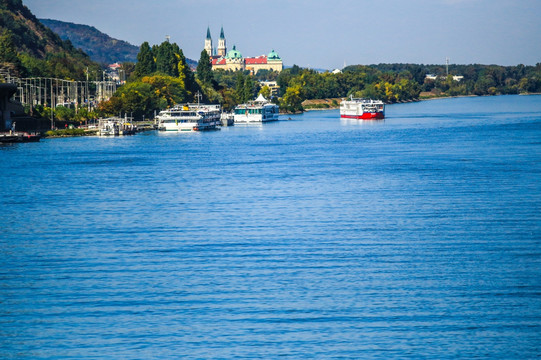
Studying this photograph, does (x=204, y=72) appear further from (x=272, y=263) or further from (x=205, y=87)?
(x=272, y=263)

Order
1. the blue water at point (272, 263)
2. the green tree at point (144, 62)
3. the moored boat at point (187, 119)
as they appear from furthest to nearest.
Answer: the green tree at point (144, 62)
the moored boat at point (187, 119)
the blue water at point (272, 263)

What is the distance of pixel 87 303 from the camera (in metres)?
17.7

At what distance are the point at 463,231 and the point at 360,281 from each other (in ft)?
23.6

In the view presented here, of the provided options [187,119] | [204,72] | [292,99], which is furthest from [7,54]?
[292,99]

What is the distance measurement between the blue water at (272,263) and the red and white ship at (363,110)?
63.2 m

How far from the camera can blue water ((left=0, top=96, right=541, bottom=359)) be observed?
15477mm

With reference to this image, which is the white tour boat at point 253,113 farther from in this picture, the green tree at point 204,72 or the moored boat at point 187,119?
the moored boat at point 187,119

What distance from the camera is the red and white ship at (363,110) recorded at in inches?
4210

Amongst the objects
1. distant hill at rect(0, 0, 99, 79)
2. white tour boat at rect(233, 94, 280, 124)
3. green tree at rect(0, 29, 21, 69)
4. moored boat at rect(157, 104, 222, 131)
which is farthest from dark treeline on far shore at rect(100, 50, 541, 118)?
green tree at rect(0, 29, 21, 69)

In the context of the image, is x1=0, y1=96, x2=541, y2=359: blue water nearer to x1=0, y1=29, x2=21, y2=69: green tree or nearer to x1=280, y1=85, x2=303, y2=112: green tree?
x1=0, y1=29, x2=21, y2=69: green tree

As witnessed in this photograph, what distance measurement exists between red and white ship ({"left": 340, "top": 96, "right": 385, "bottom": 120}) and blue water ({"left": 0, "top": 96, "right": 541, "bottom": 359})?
6322cm

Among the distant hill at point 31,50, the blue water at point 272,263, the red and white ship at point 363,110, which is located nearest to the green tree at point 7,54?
the distant hill at point 31,50

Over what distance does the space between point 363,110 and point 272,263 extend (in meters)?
88.9

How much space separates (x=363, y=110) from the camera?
355 ft
